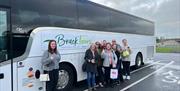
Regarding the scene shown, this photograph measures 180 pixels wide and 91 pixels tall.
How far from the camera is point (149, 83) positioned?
10.3 metres

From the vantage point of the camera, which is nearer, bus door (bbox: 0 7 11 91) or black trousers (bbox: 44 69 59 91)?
bus door (bbox: 0 7 11 91)

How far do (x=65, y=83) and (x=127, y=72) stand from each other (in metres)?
3.58

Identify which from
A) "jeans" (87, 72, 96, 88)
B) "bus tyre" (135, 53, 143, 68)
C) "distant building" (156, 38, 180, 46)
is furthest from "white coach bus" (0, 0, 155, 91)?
"distant building" (156, 38, 180, 46)

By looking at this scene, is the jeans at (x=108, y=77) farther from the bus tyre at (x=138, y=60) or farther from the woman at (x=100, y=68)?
the bus tyre at (x=138, y=60)

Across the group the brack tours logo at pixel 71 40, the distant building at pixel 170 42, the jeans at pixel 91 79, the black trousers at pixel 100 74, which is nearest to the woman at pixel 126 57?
the black trousers at pixel 100 74

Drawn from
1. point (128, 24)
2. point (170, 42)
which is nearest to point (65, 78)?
point (128, 24)

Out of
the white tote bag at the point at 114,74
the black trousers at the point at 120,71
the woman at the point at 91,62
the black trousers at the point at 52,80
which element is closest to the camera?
the black trousers at the point at 52,80

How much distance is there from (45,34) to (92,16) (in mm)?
2913

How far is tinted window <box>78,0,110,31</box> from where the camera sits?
8.95 meters

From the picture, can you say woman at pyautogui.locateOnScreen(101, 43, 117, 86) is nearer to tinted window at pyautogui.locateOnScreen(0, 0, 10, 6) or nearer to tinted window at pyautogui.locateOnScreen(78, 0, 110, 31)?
tinted window at pyautogui.locateOnScreen(78, 0, 110, 31)

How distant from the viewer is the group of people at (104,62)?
8.60m

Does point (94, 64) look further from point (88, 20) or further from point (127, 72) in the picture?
point (127, 72)

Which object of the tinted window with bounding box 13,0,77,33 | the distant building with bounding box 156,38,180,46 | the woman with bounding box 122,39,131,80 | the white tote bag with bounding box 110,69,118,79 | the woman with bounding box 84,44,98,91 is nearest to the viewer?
the tinted window with bounding box 13,0,77,33

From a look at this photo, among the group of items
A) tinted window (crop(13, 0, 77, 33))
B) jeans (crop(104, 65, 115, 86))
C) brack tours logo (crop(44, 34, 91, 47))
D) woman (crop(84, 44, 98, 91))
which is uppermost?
tinted window (crop(13, 0, 77, 33))
